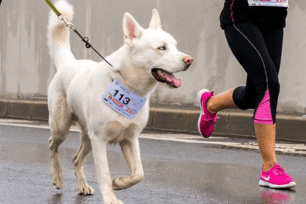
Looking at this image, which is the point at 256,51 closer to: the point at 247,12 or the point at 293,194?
the point at 247,12

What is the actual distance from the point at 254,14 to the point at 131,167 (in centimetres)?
163

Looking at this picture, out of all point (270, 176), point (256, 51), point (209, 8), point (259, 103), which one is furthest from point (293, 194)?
point (209, 8)

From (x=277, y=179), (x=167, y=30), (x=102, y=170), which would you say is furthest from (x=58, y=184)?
(x=167, y=30)

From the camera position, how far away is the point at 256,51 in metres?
5.70

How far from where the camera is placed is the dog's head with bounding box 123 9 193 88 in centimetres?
461

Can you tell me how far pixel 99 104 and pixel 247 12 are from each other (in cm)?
157

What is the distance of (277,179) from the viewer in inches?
227

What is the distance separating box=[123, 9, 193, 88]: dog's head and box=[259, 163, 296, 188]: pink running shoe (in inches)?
58.9

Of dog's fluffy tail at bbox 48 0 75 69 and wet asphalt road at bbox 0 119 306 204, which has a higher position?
dog's fluffy tail at bbox 48 0 75 69

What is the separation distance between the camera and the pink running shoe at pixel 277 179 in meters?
5.74

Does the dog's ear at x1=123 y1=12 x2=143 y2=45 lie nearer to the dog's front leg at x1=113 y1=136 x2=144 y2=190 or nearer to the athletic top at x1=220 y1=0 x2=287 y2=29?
the dog's front leg at x1=113 y1=136 x2=144 y2=190

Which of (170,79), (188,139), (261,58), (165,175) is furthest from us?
(188,139)

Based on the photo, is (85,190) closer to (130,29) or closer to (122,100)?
(122,100)

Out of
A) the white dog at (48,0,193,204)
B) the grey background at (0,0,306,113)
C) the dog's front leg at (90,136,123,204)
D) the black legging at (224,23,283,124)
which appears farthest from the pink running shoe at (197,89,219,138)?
the grey background at (0,0,306,113)
